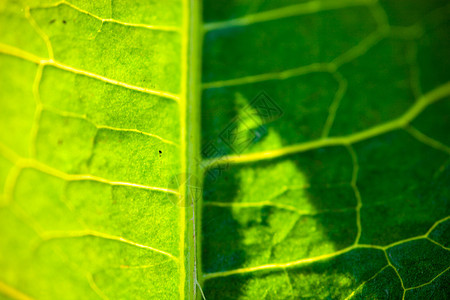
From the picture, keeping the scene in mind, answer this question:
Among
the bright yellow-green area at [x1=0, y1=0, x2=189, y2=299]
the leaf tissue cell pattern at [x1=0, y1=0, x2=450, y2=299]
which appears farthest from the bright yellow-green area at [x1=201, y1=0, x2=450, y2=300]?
the bright yellow-green area at [x1=0, y1=0, x2=189, y2=299]

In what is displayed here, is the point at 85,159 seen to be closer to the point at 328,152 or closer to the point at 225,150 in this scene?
the point at 225,150

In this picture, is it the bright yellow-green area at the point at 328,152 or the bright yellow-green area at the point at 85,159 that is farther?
the bright yellow-green area at the point at 328,152

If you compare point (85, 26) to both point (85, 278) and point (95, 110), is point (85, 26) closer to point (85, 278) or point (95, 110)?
point (95, 110)

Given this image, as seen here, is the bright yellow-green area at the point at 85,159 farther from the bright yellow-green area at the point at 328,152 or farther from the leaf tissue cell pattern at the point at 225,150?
the bright yellow-green area at the point at 328,152

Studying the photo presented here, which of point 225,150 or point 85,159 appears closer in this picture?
point 85,159

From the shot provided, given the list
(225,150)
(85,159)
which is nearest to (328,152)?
(225,150)

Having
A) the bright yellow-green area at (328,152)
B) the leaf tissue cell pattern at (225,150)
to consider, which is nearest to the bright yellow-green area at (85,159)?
the leaf tissue cell pattern at (225,150)

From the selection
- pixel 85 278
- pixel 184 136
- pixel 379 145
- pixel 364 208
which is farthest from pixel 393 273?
pixel 85 278
